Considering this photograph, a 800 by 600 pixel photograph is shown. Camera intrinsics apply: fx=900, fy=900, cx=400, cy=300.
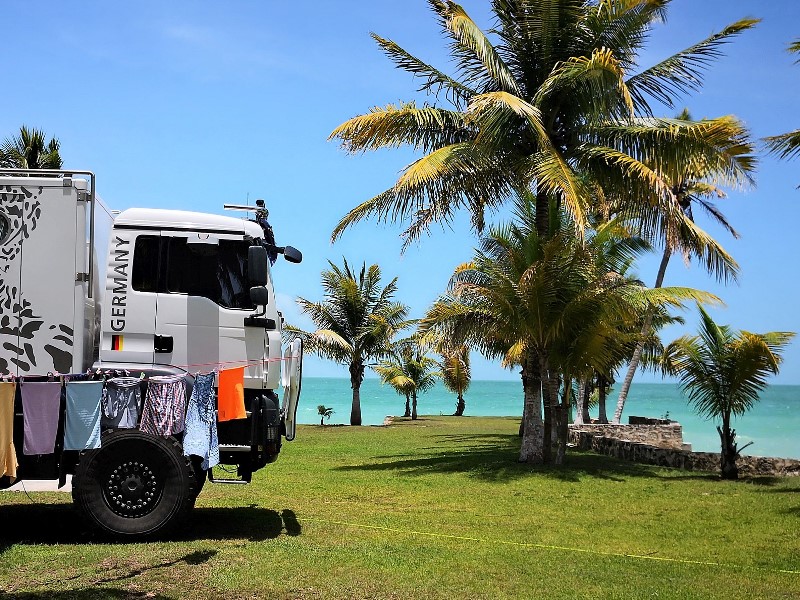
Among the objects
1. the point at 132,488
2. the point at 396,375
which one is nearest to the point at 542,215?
the point at 132,488

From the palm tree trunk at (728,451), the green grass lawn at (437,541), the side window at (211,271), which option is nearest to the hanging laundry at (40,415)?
the green grass lawn at (437,541)

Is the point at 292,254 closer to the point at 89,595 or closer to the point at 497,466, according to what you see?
the point at 89,595

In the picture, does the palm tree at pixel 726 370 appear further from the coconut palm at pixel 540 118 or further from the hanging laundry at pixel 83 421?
the hanging laundry at pixel 83 421

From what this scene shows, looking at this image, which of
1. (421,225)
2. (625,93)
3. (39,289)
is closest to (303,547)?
(39,289)

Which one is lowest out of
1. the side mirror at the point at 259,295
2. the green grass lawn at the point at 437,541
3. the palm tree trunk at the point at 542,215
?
the green grass lawn at the point at 437,541

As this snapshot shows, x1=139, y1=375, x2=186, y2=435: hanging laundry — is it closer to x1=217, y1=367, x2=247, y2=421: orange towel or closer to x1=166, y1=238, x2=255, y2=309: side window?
x1=217, y1=367, x2=247, y2=421: orange towel

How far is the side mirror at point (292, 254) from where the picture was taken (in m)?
11.7

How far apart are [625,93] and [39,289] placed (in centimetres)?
1266

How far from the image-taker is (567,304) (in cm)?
1892

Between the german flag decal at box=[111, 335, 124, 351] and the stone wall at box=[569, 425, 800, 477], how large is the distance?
49.3 ft

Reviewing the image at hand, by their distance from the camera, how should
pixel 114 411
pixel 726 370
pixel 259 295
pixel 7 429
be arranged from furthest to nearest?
pixel 726 370 < pixel 259 295 < pixel 114 411 < pixel 7 429

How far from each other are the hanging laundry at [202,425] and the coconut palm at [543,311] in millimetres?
9621

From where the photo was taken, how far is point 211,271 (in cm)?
1064

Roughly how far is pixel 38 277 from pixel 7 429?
1657 mm
